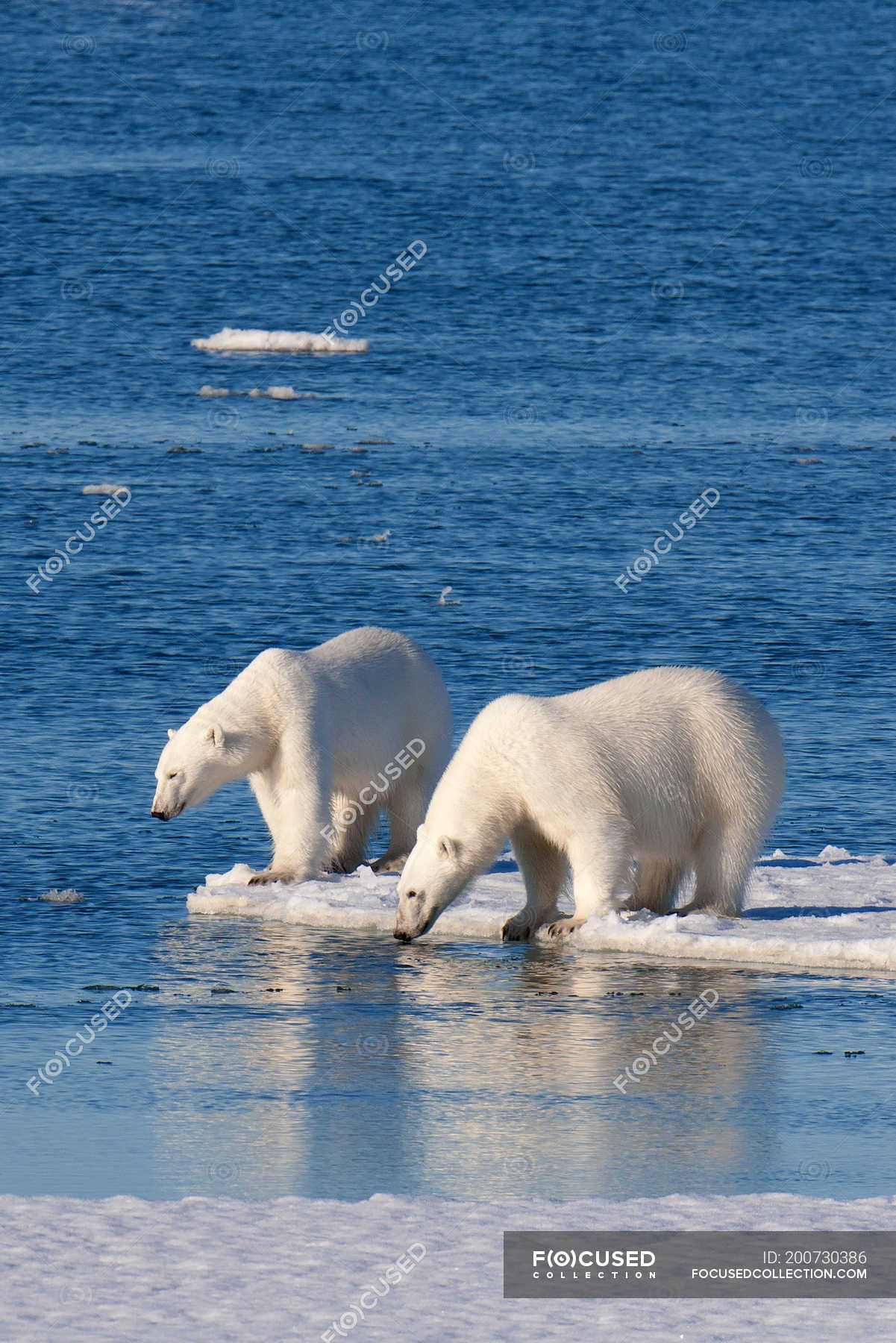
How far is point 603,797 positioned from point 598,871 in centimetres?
33

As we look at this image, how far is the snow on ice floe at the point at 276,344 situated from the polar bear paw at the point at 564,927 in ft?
63.3

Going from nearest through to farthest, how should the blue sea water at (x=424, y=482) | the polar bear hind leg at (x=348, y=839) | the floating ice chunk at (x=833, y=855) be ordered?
the blue sea water at (x=424, y=482)
the floating ice chunk at (x=833, y=855)
the polar bear hind leg at (x=348, y=839)

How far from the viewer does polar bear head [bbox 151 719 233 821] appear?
36.3 ft

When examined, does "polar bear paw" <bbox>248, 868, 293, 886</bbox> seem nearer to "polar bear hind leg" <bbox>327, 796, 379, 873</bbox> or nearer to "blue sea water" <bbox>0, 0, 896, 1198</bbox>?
"blue sea water" <bbox>0, 0, 896, 1198</bbox>

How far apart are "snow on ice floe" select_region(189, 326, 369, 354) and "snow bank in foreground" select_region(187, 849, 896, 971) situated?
17.7 meters

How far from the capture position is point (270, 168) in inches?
1590

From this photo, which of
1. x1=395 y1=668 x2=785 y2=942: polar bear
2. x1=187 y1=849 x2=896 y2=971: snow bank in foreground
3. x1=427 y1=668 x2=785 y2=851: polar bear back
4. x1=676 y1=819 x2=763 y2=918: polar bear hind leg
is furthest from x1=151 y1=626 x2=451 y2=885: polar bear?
x1=676 y1=819 x2=763 y2=918: polar bear hind leg

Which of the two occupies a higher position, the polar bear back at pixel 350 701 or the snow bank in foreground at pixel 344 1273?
the snow bank in foreground at pixel 344 1273

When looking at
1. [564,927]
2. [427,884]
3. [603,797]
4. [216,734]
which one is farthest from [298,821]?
[603,797]

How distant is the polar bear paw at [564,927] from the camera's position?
10008 millimetres

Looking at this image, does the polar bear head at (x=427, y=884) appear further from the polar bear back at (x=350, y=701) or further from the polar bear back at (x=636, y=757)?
the polar bear back at (x=350, y=701)

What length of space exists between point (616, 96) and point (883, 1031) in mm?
41961

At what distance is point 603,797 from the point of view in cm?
993

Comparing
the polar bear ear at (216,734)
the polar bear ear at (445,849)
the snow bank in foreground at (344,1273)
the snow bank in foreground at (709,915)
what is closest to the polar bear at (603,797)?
the polar bear ear at (445,849)
